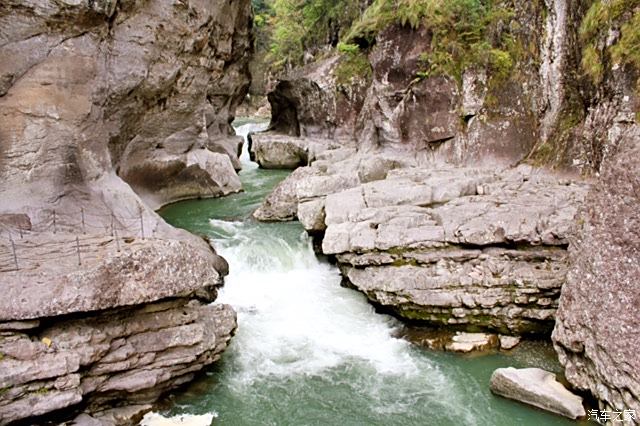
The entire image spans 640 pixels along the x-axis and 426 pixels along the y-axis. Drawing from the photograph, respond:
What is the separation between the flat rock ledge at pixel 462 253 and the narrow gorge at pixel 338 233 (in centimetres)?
5

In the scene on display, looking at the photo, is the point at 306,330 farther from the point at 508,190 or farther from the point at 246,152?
the point at 246,152

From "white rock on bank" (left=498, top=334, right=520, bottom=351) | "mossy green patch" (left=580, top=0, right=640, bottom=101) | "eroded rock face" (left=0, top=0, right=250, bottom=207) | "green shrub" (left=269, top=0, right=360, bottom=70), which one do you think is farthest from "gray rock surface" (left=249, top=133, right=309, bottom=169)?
"white rock on bank" (left=498, top=334, right=520, bottom=351)

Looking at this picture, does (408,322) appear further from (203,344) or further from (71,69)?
(71,69)

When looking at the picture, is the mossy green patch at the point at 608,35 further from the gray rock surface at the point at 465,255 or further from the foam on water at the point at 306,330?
the foam on water at the point at 306,330

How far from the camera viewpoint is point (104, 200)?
1196 centimetres

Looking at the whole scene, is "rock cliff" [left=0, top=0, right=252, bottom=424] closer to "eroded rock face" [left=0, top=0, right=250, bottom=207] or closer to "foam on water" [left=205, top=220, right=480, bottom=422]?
"eroded rock face" [left=0, top=0, right=250, bottom=207]

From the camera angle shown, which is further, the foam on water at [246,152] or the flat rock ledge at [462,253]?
the foam on water at [246,152]

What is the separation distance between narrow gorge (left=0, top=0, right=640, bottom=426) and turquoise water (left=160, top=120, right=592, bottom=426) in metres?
0.04

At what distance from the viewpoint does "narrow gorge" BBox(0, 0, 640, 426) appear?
7.07 metres

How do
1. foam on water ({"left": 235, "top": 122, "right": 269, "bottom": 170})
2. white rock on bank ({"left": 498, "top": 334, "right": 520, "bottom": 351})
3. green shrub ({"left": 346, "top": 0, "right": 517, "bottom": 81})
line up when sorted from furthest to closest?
foam on water ({"left": 235, "top": 122, "right": 269, "bottom": 170}) → green shrub ({"left": 346, "top": 0, "right": 517, "bottom": 81}) → white rock on bank ({"left": 498, "top": 334, "right": 520, "bottom": 351})

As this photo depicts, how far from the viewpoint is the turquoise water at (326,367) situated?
7.87m

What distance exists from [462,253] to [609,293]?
328cm

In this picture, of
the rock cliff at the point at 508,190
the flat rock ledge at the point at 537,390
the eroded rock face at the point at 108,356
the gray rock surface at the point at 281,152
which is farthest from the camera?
the gray rock surface at the point at 281,152

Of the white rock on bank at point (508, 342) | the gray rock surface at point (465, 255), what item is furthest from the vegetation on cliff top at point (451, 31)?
the white rock on bank at point (508, 342)
